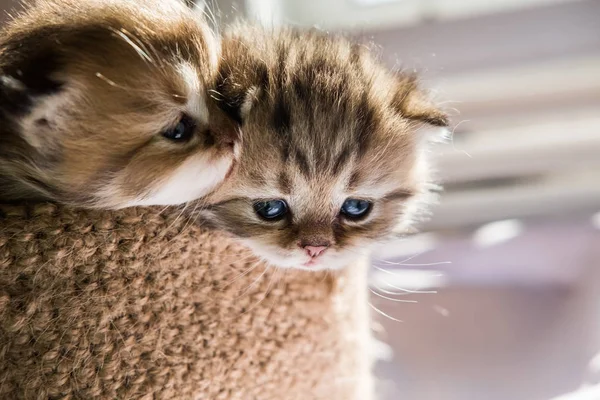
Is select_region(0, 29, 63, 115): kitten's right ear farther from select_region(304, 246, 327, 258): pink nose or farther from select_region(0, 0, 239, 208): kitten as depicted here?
select_region(304, 246, 327, 258): pink nose

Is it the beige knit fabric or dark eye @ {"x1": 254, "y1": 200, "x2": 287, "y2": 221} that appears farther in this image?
dark eye @ {"x1": 254, "y1": 200, "x2": 287, "y2": 221}

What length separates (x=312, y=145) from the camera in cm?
78

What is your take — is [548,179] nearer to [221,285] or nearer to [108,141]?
[221,285]

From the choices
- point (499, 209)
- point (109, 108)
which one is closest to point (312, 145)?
point (109, 108)

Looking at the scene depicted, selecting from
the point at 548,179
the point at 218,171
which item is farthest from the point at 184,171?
the point at 548,179

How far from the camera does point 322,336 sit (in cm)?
86

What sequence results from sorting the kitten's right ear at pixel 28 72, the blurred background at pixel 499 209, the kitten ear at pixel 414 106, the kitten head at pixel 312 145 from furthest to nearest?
the blurred background at pixel 499 209, the kitten ear at pixel 414 106, the kitten head at pixel 312 145, the kitten's right ear at pixel 28 72

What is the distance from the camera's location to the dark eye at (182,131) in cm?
72

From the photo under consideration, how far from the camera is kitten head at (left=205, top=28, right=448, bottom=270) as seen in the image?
30.4 inches

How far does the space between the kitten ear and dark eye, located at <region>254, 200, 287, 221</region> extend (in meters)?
0.20

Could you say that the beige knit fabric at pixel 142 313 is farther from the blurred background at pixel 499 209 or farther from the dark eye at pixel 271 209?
the blurred background at pixel 499 209

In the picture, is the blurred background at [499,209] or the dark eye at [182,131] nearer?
the dark eye at [182,131]

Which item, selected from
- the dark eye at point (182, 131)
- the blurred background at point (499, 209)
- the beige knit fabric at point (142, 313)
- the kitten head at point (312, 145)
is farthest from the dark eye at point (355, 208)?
the blurred background at point (499, 209)

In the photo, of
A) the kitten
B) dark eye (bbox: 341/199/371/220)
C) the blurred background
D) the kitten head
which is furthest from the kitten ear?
the blurred background
